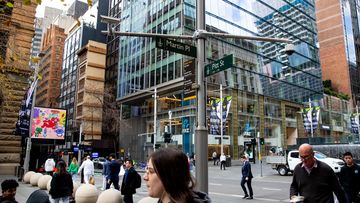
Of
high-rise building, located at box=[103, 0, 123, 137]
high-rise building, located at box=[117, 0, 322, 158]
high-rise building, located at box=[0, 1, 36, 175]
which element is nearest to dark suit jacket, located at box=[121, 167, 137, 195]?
high-rise building, located at box=[0, 1, 36, 175]

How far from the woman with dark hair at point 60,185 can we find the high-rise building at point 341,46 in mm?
86472

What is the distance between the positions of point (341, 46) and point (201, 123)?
3550 inches

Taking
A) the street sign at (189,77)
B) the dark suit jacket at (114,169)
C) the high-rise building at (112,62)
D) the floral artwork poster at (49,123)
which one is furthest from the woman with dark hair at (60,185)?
the high-rise building at (112,62)

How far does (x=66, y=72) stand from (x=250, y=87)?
201 feet

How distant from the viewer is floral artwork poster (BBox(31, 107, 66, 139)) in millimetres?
23234

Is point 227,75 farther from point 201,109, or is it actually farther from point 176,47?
point 201,109

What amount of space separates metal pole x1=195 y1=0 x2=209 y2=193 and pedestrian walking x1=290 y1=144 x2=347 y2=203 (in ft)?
8.31

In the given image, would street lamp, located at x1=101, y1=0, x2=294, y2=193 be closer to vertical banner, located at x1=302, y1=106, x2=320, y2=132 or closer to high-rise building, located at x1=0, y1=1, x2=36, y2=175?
high-rise building, located at x1=0, y1=1, x2=36, y2=175

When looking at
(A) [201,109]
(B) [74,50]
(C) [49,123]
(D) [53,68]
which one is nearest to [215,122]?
(C) [49,123]

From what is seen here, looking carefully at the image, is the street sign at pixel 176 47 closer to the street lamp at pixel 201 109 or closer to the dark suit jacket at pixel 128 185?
the street lamp at pixel 201 109

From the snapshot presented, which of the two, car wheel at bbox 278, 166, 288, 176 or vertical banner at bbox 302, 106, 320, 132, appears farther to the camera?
vertical banner at bbox 302, 106, 320, 132

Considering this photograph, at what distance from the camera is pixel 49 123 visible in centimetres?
2364

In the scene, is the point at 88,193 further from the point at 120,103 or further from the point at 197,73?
the point at 120,103

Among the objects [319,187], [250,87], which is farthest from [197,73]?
[250,87]
